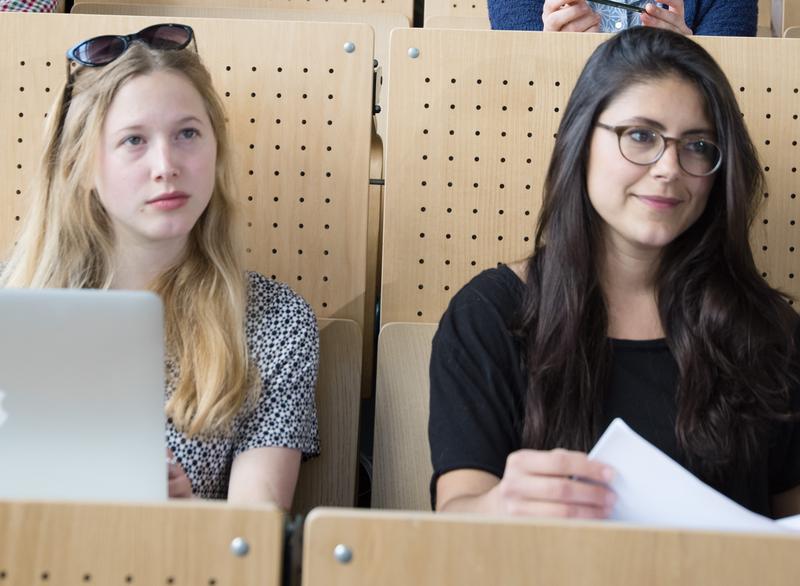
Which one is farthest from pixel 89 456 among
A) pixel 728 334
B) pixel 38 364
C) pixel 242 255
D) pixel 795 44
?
pixel 795 44

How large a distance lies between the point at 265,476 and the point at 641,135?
701mm

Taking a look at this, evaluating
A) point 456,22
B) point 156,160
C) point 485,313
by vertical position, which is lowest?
point 485,313

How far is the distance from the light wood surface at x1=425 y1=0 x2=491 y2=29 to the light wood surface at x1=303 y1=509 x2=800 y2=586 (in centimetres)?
219

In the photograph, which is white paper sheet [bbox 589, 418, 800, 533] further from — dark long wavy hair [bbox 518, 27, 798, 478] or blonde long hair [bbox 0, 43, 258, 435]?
blonde long hair [bbox 0, 43, 258, 435]

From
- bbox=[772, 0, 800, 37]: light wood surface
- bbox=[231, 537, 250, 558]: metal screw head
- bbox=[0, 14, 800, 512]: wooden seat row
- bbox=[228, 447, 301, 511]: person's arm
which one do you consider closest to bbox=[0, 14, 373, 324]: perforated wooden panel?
bbox=[0, 14, 800, 512]: wooden seat row

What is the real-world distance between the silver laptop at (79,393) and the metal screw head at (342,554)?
Answer: 207mm

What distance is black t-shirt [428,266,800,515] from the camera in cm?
141

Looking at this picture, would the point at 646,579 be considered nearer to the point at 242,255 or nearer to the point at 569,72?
the point at 242,255

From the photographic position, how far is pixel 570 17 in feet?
6.63

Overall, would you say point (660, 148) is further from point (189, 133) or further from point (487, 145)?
point (189, 133)

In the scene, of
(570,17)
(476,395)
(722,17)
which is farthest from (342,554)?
(722,17)

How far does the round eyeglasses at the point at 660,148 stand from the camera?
1473mm

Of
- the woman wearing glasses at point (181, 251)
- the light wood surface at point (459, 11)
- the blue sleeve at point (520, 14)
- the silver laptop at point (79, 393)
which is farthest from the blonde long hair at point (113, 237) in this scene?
the light wood surface at point (459, 11)

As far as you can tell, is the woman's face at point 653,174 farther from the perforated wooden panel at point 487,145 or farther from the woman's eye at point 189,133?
the woman's eye at point 189,133
